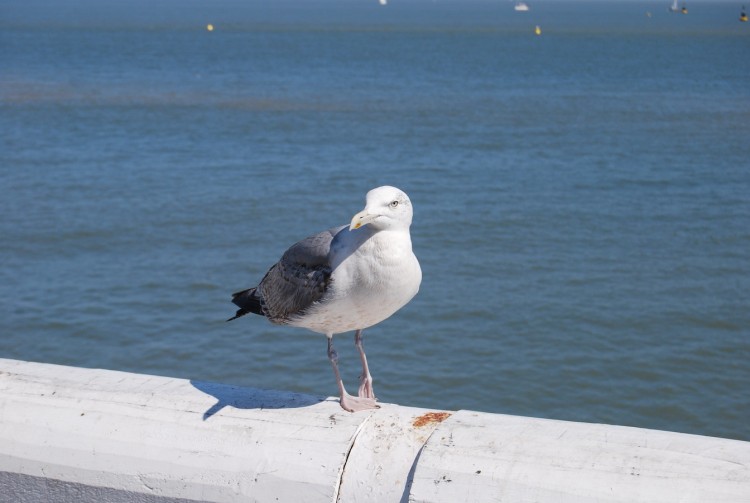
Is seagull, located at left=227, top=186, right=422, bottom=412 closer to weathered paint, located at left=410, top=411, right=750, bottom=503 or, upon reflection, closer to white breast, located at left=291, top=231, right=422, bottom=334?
white breast, located at left=291, top=231, right=422, bottom=334

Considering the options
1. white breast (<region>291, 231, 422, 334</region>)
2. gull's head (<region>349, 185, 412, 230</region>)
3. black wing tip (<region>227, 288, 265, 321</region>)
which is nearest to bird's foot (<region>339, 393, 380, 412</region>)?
white breast (<region>291, 231, 422, 334</region>)

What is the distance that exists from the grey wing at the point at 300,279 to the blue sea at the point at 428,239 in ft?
23.9

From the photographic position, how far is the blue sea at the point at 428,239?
41.8ft

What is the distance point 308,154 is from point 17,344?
14457 millimetres

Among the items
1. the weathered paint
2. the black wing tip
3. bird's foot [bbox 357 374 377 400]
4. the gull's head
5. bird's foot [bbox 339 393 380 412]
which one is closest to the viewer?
the weathered paint

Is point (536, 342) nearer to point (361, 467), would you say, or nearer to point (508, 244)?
point (508, 244)

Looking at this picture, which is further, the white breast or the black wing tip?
the black wing tip

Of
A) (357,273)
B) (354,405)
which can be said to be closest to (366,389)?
(357,273)

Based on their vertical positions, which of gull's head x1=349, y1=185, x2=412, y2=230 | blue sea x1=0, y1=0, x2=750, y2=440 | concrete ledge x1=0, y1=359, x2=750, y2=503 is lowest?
blue sea x1=0, y1=0, x2=750, y2=440

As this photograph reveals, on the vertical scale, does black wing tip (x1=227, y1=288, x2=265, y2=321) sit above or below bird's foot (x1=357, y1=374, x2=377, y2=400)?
above

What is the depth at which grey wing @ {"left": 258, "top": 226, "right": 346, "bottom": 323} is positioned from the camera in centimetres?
435

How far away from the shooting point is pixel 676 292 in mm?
15523

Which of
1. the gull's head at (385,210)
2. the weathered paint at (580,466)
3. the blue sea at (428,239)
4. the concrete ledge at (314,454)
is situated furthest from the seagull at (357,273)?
the blue sea at (428,239)

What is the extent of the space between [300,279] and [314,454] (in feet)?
6.13
